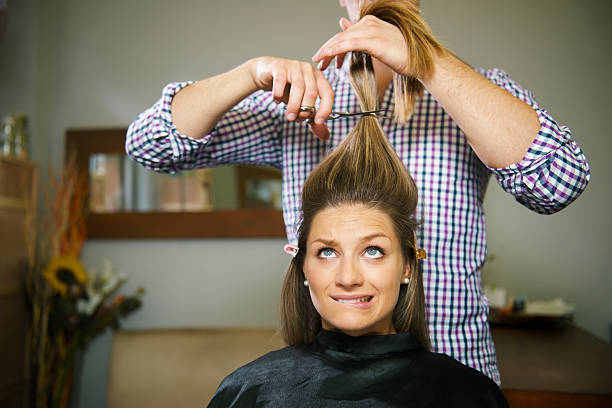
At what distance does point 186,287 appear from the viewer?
3.15 meters

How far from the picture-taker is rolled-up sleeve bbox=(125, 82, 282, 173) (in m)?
1.11

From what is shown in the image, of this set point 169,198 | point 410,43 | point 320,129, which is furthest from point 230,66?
point 410,43

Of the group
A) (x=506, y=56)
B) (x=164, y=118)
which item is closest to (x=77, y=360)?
(x=164, y=118)

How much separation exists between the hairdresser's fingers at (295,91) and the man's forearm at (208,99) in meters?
0.09

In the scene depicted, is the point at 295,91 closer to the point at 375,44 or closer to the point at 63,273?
the point at 375,44

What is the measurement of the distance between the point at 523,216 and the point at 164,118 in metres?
2.28

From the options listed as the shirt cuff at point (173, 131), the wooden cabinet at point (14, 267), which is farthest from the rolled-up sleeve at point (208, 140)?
the wooden cabinet at point (14, 267)

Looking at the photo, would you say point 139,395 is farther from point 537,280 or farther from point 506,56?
point 506,56

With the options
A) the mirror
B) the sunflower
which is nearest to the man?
the mirror

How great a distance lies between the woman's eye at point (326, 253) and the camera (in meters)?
1.05

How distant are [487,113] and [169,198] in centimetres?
252

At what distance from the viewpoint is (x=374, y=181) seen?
1.05 m

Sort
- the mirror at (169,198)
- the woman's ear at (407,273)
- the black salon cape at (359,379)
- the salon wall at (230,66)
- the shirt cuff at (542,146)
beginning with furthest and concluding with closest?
1. the mirror at (169,198)
2. the salon wall at (230,66)
3. the woman's ear at (407,273)
4. the black salon cape at (359,379)
5. the shirt cuff at (542,146)

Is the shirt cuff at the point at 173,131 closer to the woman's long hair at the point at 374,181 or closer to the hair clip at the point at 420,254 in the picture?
the woman's long hair at the point at 374,181
